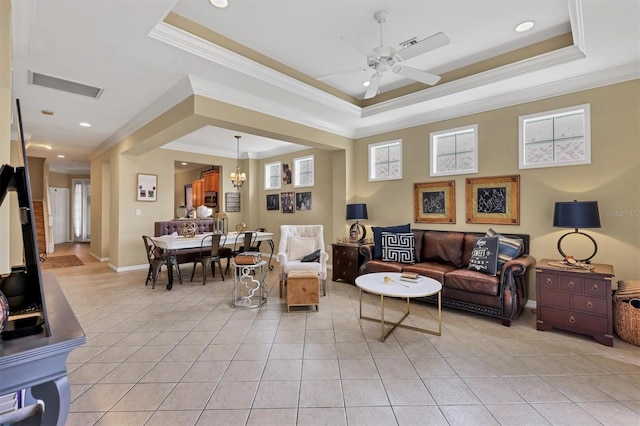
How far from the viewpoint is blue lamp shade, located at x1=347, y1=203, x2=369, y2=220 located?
5117 millimetres

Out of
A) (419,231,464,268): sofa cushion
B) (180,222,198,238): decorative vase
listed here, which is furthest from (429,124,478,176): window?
(180,222,198,238): decorative vase

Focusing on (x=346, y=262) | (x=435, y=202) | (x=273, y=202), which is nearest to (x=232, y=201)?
(x=273, y=202)

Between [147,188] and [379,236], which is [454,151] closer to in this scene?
[379,236]

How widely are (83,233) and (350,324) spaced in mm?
12023

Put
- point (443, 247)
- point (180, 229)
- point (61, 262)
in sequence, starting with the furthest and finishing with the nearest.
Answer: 1. point (61, 262)
2. point (180, 229)
3. point (443, 247)

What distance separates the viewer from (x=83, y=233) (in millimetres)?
10938

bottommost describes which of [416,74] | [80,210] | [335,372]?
[335,372]

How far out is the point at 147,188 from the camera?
6.39 meters

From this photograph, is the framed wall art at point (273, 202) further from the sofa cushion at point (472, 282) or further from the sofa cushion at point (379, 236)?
the sofa cushion at point (472, 282)

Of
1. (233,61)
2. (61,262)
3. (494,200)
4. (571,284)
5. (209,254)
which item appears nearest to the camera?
(571,284)

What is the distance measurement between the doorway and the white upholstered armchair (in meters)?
10.3

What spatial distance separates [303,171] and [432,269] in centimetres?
416

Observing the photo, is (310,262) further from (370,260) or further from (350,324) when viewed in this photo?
(350,324)

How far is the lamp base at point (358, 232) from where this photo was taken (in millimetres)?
5248
